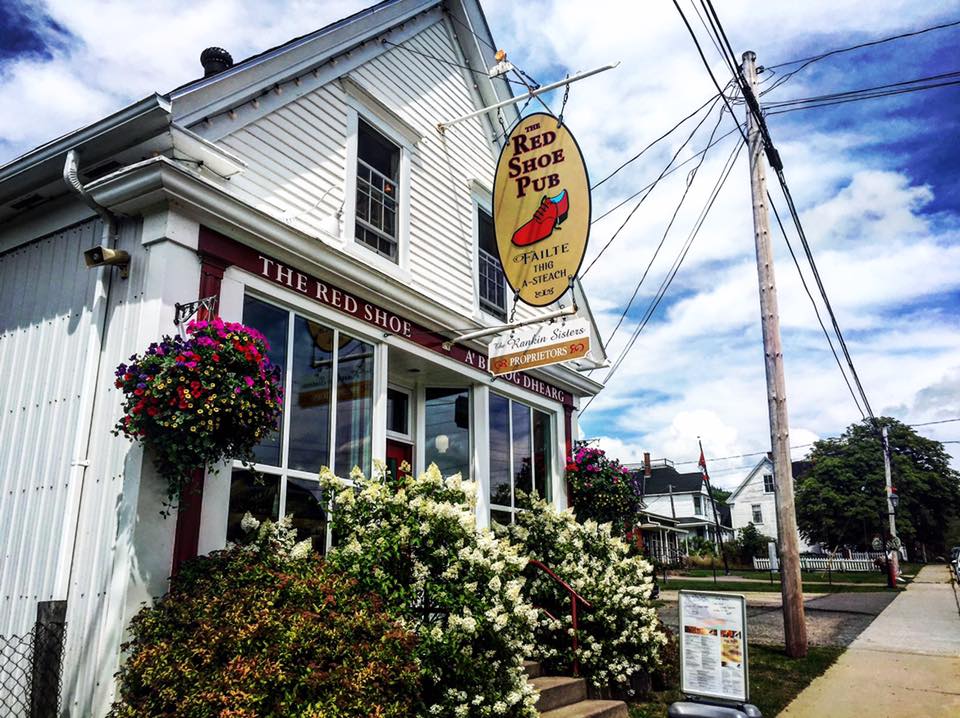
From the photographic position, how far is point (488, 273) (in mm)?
10656

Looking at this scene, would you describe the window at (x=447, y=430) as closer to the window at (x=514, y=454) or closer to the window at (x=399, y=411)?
the window at (x=399, y=411)

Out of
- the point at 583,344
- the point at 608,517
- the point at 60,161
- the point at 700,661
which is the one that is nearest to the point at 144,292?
the point at 60,161

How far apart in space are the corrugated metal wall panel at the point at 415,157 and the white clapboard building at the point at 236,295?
3 centimetres

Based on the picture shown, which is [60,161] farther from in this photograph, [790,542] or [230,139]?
[790,542]

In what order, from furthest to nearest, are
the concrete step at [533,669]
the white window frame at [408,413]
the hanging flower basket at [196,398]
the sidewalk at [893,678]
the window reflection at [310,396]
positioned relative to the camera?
1. the white window frame at [408,413]
2. the sidewalk at [893,678]
3. the concrete step at [533,669]
4. the window reflection at [310,396]
5. the hanging flower basket at [196,398]

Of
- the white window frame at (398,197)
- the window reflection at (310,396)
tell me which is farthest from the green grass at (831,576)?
the window reflection at (310,396)

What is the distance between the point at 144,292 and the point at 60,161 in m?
1.56

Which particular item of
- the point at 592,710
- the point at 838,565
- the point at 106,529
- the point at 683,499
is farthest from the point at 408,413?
the point at 683,499

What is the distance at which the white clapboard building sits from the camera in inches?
209

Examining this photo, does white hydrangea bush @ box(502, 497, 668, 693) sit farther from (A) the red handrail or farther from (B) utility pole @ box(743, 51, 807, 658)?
(B) utility pole @ box(743, 51, 807, 658)

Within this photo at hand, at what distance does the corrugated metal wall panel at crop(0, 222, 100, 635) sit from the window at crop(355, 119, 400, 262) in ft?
9.53

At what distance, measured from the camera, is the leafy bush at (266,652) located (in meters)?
3.88

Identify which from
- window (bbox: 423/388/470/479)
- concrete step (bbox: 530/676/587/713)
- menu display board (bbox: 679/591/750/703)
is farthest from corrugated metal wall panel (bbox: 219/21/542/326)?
menu display board (bbox: 679/591/750/703)

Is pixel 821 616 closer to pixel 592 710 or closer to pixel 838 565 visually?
pixel 592 710
